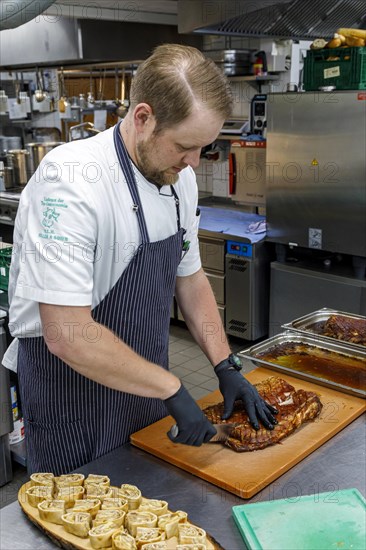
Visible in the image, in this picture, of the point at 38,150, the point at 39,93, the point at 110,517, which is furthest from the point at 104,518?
the point at 39,93

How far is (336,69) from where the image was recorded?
165 inches

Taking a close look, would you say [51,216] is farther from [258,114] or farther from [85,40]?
[85,40]

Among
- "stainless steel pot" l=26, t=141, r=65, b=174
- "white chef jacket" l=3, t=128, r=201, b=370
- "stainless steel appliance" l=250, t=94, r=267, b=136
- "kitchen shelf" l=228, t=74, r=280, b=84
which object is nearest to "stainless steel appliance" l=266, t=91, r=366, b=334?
"stainless steel appliance" l=250, t=94, r=267, b=136

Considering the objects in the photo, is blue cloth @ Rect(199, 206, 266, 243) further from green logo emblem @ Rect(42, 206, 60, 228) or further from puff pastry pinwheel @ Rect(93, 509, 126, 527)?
puff pastry pinwheel @ Rect(93, 509, 126, 527)

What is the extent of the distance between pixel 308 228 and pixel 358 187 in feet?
1.72

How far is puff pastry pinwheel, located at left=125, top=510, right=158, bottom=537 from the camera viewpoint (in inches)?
51.0

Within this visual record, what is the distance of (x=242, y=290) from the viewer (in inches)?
193

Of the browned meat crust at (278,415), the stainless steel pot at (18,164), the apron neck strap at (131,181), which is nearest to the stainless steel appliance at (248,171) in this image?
the stainless steel pot at (18,164)

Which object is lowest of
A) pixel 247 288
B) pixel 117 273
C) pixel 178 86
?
pixel 247 288

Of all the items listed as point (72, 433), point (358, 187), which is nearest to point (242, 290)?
point (358, 187)

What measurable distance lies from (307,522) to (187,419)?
39 cm

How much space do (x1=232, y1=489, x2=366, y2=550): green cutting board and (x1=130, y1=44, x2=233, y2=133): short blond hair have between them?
0.97 meters

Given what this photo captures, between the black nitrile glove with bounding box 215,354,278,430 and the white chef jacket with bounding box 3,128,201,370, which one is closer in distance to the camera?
the white chef jacket with bounding box 3,128,201,370

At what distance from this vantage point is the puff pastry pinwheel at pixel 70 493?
4.52ft
